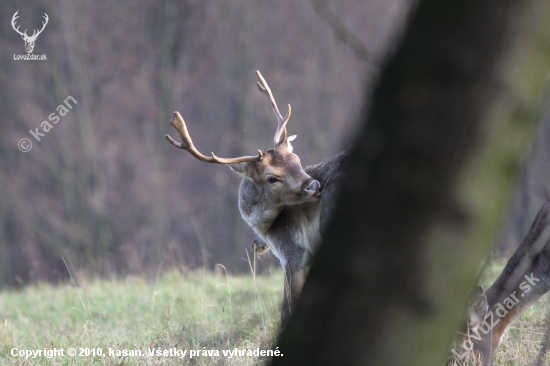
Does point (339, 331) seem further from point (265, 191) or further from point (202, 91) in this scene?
point (202, 91)

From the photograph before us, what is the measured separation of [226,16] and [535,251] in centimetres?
1624

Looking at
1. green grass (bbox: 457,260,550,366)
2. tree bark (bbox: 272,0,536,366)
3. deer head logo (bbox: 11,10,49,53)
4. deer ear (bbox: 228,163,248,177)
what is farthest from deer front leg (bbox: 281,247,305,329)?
deer head logo (bbox: 11,10,49,53)

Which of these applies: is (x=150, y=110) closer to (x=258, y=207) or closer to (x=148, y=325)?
(x=258, y=207)

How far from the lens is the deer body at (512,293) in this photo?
4.27 metres

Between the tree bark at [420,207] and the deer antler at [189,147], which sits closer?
the tree bark at [420,207]

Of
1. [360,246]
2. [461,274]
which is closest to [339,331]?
[360,246]

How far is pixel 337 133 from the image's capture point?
19.2 metres

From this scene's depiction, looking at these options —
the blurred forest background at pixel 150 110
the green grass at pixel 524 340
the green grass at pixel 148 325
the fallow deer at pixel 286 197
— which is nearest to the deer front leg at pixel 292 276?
the fallow deer at pixel 286 197

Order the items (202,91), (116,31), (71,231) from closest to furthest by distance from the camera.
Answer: (71,231) → (116,31) → (202,91)

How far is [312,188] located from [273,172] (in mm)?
382

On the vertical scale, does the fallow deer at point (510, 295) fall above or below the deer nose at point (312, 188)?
below

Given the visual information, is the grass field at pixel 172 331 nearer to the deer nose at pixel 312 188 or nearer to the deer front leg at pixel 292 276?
the deer front leg at pixel 292 276

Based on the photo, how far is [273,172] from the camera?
541 cm

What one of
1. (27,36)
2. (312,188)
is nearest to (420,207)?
(312,188)
